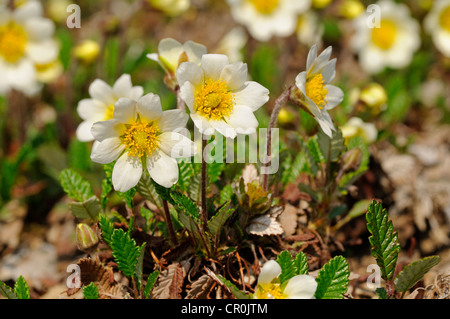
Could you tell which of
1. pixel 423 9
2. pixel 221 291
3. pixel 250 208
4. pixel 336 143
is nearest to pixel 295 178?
pixel 336 143

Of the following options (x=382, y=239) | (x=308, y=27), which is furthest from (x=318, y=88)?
(x=308, y=27)

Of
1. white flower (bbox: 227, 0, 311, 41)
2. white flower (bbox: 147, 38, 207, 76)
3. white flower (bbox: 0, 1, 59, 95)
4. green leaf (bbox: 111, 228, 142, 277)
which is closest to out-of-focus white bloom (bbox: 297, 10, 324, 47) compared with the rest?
white flower (bbox: 227, 0, 311, 41)

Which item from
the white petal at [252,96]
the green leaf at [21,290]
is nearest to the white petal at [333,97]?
the white petal at [252,96]

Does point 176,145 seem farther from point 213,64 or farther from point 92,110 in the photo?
point 92,110

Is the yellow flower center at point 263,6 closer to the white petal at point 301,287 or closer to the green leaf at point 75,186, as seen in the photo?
the green leaf at point 75,186

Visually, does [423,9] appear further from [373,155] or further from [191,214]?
[191,214]
